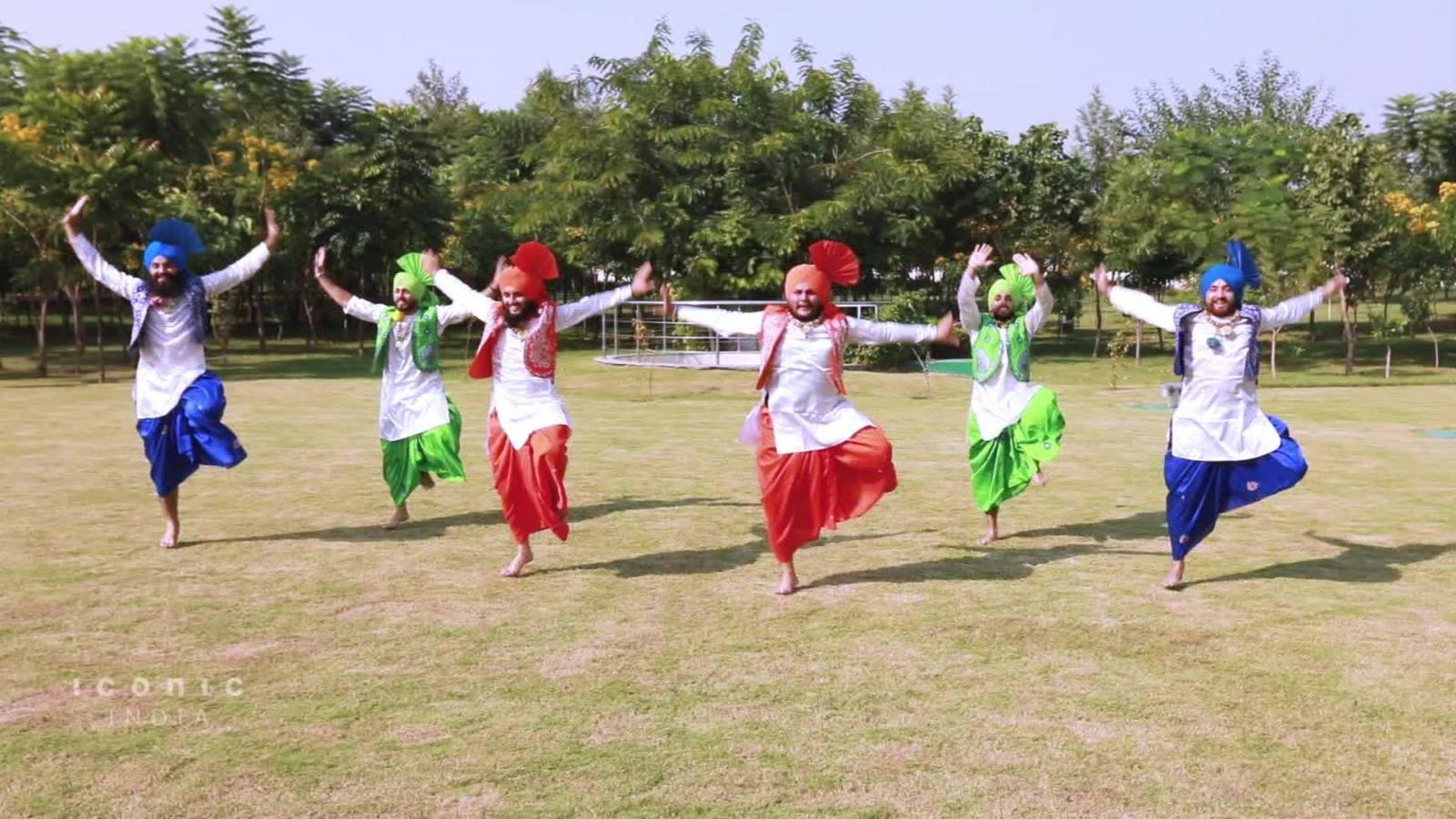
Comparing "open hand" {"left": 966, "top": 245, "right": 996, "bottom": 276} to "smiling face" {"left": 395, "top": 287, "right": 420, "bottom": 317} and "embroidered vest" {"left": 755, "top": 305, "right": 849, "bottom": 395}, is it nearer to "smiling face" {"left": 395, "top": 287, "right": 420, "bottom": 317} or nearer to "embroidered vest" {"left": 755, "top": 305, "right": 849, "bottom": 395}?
"embroidered vest" {"left": 755, "top": 305, "right": 849, "bottom": 395}

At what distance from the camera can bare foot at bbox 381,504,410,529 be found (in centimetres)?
934

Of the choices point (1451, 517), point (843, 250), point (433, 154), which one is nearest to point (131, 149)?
point (433, 154)

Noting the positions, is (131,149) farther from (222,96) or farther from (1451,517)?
(1451,517)

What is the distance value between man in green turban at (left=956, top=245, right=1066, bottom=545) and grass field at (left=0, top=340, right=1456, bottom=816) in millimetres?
429

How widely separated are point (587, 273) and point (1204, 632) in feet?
136

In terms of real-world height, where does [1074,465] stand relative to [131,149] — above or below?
below

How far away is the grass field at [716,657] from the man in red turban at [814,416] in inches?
18.6

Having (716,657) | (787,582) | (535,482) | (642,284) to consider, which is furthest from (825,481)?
(716,657)

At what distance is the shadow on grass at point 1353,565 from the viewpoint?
24.7 ft

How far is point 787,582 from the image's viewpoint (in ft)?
23.7

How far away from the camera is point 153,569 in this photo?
Answer: 7715mm

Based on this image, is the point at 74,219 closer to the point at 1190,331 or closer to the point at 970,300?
the point at 970,300

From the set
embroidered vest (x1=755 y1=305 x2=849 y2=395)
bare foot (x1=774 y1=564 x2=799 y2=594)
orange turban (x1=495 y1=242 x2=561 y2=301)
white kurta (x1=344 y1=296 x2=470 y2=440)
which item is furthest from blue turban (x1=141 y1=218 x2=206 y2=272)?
bare foot (x1=774 y1=564 x2=799 y2=594)

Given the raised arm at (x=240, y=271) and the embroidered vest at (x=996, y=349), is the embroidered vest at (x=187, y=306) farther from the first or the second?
the embroidered vest at (x=996, y=349)
